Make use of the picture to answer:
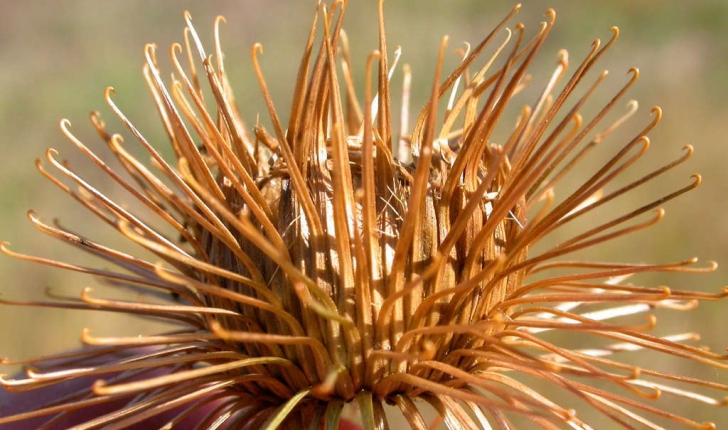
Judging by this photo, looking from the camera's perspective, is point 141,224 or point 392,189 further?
point 141,224

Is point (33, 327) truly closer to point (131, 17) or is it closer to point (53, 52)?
point (53, 52)

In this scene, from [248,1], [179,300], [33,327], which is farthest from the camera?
[248,1]

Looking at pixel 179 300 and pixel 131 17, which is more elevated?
pixel 131 17

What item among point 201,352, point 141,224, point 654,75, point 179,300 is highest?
point 654,75

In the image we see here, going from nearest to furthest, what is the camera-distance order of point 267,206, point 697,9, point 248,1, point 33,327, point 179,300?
1. point 267,206
2. point 179,300
3. point 33,327
4. point 697,9
5. point 248,1

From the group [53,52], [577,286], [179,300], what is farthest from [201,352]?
[53,52]

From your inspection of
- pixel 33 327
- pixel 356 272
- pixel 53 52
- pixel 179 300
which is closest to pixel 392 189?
pixel 356 272
